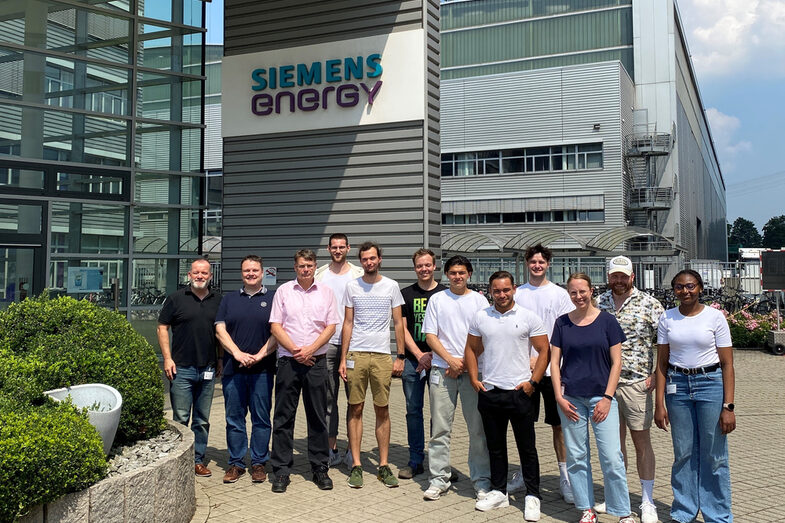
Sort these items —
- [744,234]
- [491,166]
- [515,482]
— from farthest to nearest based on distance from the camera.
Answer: [744,234]
[491,166]
[515,482]

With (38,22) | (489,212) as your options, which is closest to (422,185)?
(38,22)

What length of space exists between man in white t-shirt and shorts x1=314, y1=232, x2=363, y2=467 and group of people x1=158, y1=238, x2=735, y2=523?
20 millimetres

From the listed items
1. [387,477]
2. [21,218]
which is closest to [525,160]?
[21,218]

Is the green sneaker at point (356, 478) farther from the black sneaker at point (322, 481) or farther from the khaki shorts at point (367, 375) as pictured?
the khaki shorts at point (367, 375)

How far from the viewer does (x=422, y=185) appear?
10.2 metres

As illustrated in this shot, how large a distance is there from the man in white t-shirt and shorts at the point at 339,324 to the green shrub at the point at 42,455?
7.57 feet

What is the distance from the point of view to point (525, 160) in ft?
141

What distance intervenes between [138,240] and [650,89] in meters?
43.0

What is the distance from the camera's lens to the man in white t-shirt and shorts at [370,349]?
18.9ft

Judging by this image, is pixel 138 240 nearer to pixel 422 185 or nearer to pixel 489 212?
pixel 422 185

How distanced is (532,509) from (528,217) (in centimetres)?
3895

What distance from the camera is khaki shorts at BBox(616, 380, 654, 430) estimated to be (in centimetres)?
488

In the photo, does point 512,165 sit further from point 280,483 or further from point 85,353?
point 85,353

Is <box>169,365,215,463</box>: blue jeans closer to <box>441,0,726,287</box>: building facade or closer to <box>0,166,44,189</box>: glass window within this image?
<box>0,166,44,189</box>: glass window
